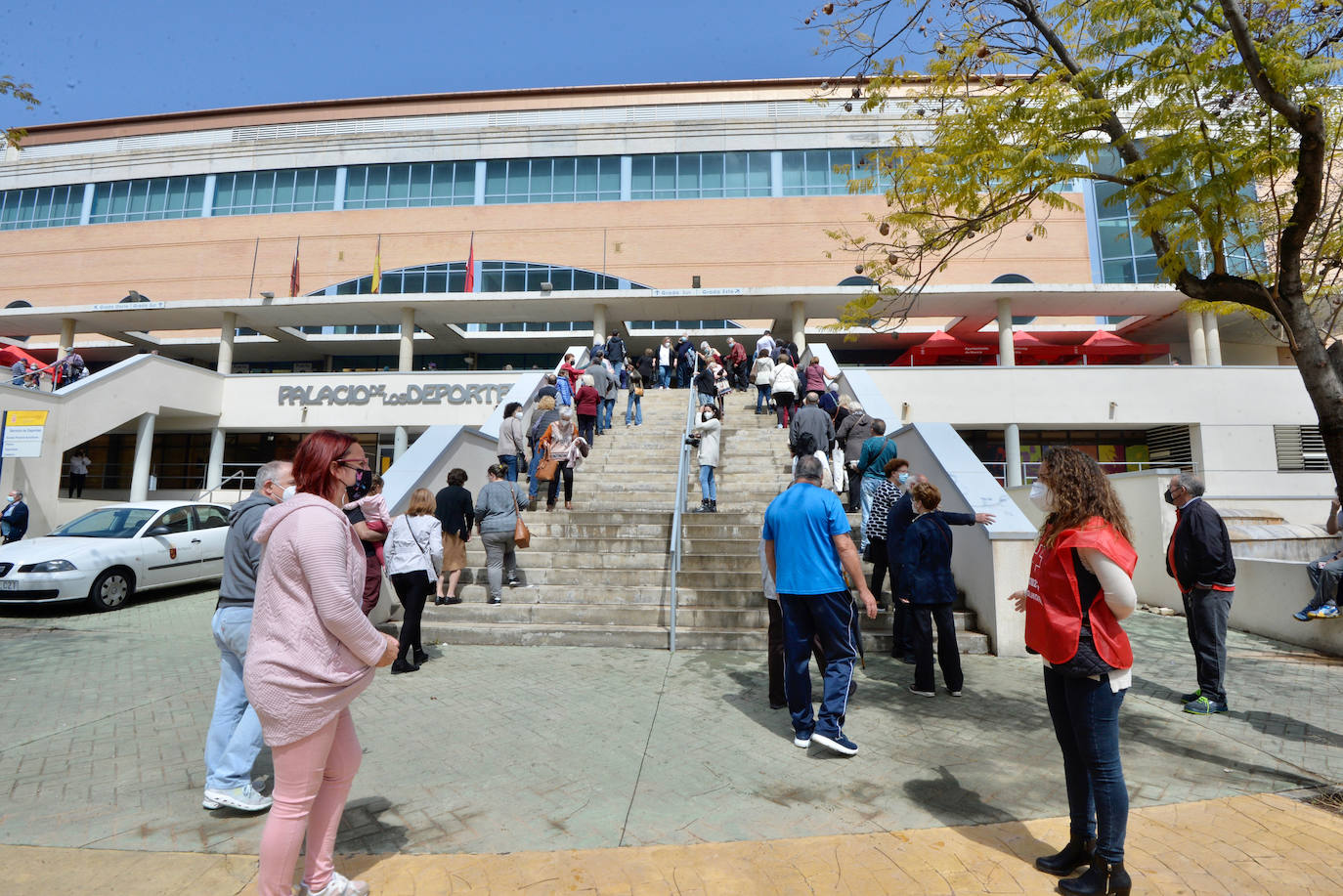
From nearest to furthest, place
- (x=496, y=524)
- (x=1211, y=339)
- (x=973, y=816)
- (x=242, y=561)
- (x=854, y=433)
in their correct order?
(x=973, y=816)
(x=242, y=561)
(x=496, y=524)
(x=854, y=433)
(x=1211, y=339)

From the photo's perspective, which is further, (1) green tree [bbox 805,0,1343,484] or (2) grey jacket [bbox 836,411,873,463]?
(2) grey jacket [bbox 836,411,873,463]

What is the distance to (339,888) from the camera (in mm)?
2686

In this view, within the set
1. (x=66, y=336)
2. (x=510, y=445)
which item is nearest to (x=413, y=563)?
(x=510, y=445)

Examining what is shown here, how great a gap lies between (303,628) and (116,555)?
372 inches

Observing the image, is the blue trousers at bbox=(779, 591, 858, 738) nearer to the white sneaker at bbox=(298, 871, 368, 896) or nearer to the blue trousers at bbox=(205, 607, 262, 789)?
the white sneaker at bbox=(298, 871, 368, 896)

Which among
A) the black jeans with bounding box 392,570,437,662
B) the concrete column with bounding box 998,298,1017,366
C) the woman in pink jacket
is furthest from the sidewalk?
the concrete column with bounding box 998,298,1017,366

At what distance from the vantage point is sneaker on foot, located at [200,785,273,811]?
3533mm

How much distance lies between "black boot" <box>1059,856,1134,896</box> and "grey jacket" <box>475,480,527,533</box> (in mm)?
5758

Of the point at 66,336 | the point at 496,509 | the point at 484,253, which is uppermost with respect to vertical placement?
the point at 484,253

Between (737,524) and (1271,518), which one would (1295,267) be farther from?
(1271,518)

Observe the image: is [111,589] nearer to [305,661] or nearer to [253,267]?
[305,661]

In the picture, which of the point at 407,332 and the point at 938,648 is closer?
the point at 938,648

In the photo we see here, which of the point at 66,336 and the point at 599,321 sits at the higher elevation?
the point at 599,321

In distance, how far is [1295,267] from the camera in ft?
15.3
